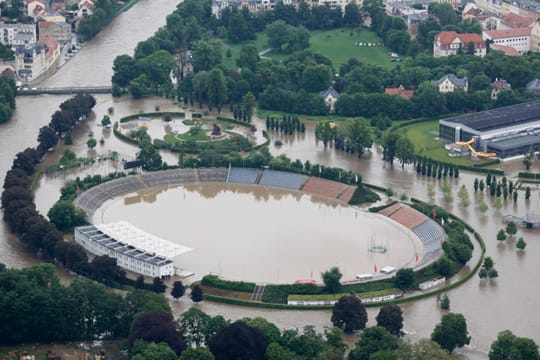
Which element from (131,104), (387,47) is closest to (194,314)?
(131,104)

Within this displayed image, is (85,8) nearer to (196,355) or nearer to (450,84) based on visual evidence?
(450,84)

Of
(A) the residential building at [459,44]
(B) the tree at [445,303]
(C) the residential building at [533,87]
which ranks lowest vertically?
(B) the tree at [445,303]

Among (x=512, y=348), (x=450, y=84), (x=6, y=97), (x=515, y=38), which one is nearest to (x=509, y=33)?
(x=515, y=38)

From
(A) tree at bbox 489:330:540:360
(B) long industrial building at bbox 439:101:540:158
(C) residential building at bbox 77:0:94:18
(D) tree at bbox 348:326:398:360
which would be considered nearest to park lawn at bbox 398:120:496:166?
(B) long industrial building at bbox 439:101:540:158

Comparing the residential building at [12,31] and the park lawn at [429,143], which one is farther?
the residential building at [12,31]

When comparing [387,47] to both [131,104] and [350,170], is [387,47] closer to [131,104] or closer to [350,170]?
[131,104]

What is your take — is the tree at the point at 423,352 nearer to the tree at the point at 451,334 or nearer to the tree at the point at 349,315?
the tree at the point at 451,334

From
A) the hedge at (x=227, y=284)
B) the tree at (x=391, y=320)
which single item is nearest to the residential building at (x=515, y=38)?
the hedge at (x=227, y=284)
